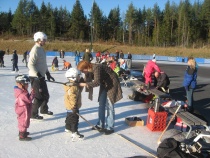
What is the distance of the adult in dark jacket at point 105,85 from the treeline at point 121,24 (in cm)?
6397

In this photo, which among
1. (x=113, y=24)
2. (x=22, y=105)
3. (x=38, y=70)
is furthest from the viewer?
(x=113, y=24)

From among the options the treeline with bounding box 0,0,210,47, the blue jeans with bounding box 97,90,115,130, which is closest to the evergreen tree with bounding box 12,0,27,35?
the treeline with bounding box 0,0,210,47

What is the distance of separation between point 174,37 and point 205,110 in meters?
65.9

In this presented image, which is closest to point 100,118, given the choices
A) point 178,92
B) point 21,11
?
point 178,92

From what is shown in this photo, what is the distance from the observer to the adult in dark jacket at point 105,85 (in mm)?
4941

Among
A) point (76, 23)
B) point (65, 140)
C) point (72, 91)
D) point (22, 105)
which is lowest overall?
point (65, 140)

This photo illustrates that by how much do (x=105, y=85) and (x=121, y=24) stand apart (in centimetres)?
7873

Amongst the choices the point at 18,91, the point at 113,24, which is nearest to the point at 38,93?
the point at 18,91

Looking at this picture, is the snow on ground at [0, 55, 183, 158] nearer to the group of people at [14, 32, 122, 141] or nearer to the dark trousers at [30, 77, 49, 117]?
the group of people at [14, 32, 122, 141]

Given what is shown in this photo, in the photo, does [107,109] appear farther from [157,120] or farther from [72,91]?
[157,120]

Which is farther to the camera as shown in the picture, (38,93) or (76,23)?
(76,23)

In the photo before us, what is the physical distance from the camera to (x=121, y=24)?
3231 inches

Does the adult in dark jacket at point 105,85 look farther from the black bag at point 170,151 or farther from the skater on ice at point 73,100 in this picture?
the black bag at point 170,151

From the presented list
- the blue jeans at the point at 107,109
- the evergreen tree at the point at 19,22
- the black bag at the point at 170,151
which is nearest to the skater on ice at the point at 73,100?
the blue jeans at the point at 107,109
